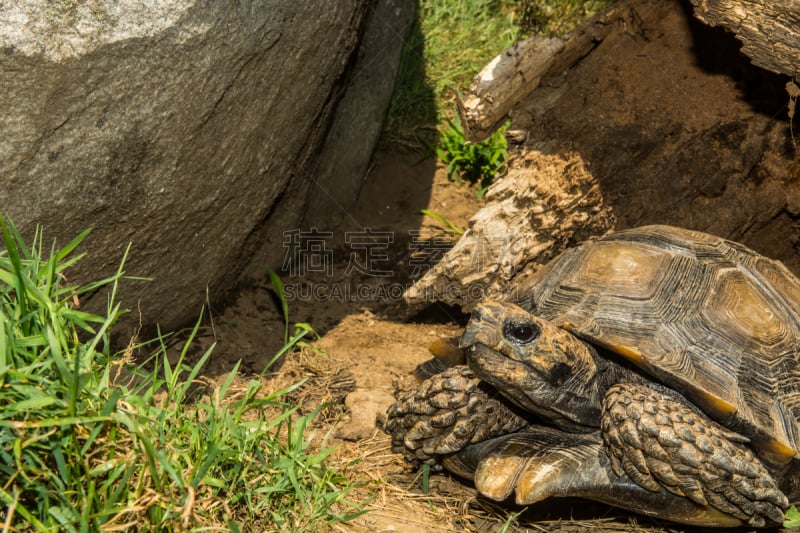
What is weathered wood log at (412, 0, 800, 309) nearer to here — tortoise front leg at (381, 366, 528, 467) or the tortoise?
the tortoise

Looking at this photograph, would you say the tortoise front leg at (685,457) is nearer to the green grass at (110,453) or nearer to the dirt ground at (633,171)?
the green grass at (110,453)

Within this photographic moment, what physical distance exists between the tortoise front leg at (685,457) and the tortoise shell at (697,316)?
0.09 metres

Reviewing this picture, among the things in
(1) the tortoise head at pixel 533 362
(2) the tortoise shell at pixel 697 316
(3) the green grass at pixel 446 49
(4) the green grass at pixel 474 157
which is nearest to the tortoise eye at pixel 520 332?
(1) the tortoise head at pixel 533 362

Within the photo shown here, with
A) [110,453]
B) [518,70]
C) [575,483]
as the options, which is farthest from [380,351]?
→ [110,453]

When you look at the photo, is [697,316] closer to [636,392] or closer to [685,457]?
[636,392]

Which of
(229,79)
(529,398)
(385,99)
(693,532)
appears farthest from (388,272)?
(693,532)

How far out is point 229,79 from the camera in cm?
325

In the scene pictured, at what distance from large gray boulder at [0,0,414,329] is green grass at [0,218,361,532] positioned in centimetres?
49

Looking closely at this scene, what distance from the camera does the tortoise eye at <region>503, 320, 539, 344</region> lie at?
8.50 feet

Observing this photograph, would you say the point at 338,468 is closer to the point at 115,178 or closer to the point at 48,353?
the point at 48,353

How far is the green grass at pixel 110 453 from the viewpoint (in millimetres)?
2016

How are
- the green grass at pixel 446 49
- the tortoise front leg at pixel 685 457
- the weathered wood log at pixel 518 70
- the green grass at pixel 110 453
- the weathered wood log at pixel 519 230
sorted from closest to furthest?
the green grass at pixel 110 453 → the tortoise front leg at pixel 685 457 → the weathered wood log at pixel 519 230 → the weathered wood log at pixel 518 70 → the green grass at pixel 446 49

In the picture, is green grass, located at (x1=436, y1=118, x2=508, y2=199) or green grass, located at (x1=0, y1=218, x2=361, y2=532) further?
green grass, located at (x1=436, y1=118, x2=508, y2=199)

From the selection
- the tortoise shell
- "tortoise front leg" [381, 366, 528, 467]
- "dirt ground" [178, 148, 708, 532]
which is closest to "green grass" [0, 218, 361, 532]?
"dirt ground" [178, 148, 708, 532]
